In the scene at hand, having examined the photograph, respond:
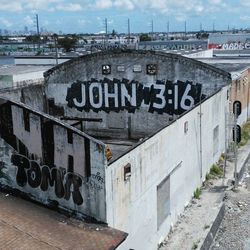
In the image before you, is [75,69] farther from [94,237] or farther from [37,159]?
[94,237]

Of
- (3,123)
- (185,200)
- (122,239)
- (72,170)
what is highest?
(3,123)

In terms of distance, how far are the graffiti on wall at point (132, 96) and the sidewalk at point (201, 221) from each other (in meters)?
7.16

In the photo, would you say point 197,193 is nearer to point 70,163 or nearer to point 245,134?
point 70,163

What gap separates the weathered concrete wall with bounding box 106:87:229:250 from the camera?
39.4 feet

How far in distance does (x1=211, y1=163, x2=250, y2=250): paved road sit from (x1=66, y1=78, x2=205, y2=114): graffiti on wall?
26.7ft

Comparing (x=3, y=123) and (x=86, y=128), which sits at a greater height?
(x=3, y=123)

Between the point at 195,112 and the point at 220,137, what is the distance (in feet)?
20.0

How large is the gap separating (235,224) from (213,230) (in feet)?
4.19

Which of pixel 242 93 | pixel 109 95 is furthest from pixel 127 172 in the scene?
pixel 242 93

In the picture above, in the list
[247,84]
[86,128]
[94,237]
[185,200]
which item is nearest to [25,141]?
[94,237]

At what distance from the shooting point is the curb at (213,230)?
583 inches

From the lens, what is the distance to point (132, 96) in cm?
2825

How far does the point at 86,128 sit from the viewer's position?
29.9 meters

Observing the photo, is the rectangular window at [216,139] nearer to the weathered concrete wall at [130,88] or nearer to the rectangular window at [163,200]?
the weathered concrete wall at [130,88]
